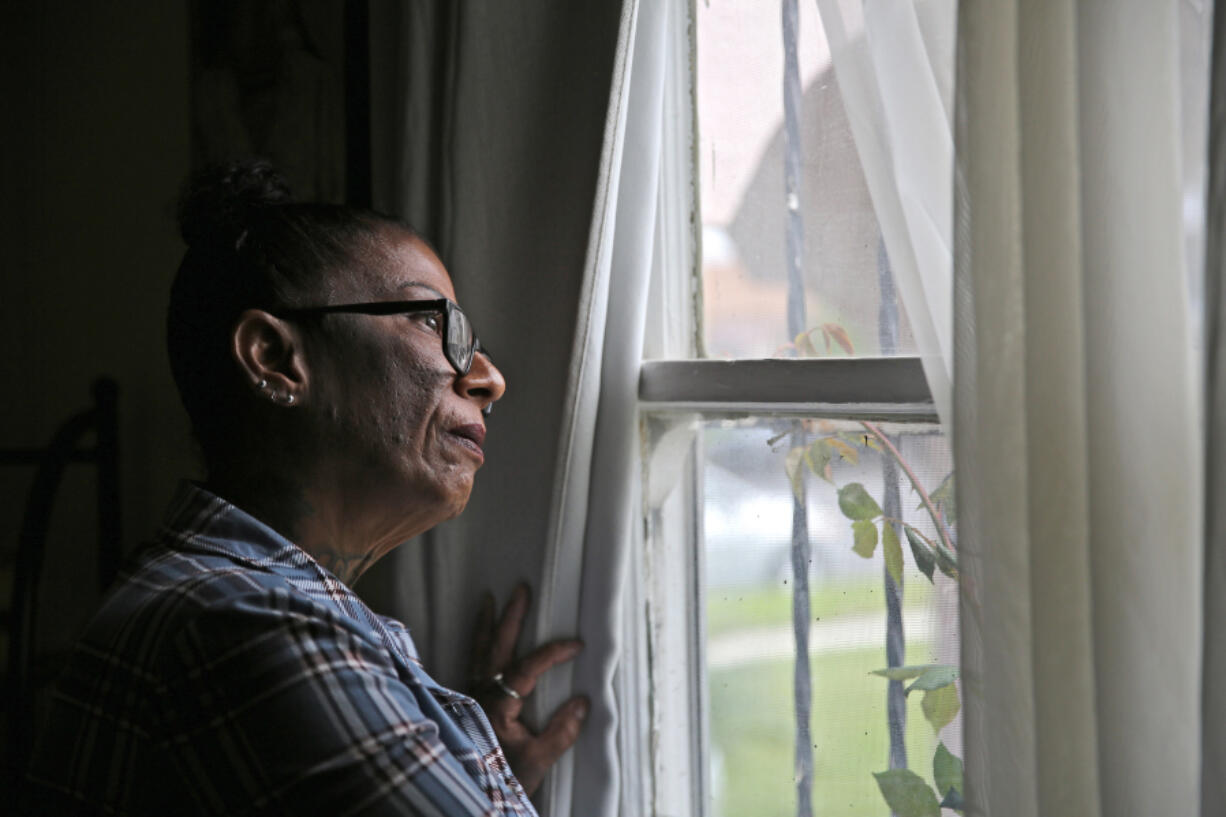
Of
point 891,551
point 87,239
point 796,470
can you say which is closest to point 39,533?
point 87,239

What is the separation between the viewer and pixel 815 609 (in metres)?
1.05

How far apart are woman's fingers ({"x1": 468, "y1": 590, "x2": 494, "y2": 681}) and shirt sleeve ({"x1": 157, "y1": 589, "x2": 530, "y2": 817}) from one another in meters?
0.45

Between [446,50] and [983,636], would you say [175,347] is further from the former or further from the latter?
[983,636]

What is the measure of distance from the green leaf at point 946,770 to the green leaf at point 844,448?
0.96ft

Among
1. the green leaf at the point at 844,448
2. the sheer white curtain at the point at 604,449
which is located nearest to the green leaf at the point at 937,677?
the green leaf at the point at 844,448

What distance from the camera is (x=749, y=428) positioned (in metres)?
1.10

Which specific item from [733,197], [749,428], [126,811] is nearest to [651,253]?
[733,197]

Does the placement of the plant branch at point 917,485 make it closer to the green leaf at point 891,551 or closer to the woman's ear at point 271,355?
the green leaf at point 891,551

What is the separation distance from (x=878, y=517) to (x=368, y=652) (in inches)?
20.6

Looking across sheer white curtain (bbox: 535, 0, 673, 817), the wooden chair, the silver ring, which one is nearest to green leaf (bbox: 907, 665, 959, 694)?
sheer white curtain (bbox: 535, 0, 673, 817)

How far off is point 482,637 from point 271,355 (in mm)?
447

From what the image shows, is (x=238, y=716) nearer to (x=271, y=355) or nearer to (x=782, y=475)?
(x=271, y=355)

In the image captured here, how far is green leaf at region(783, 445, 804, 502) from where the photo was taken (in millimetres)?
1051

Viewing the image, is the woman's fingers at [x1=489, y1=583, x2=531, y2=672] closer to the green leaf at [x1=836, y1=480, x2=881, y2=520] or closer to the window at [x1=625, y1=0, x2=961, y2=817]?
the window at [x1=625, y1=0, x2=961, y2=817]
